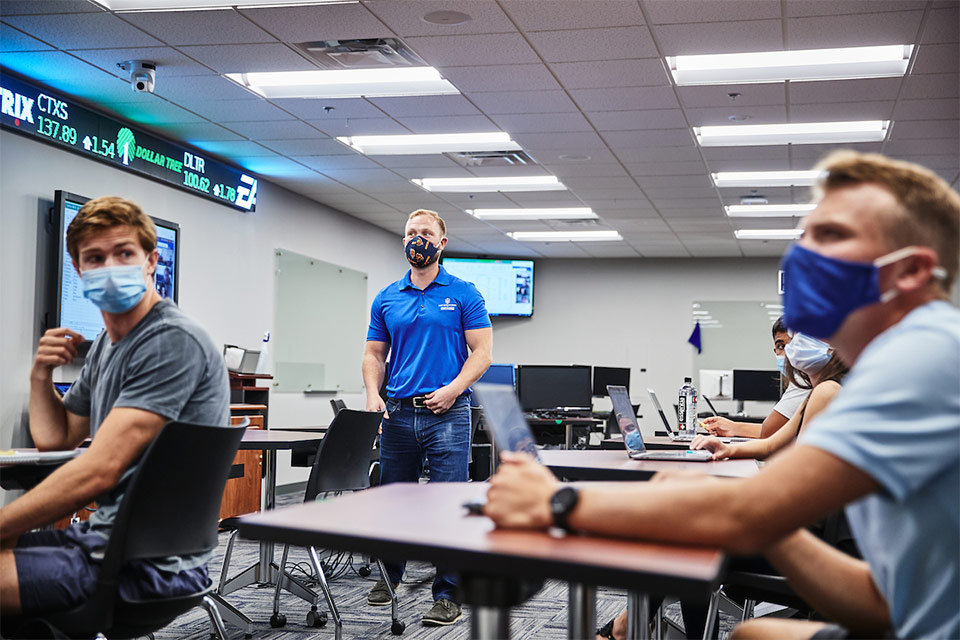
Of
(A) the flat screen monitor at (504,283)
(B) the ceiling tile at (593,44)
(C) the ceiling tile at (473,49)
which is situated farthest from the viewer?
(A) the flat screen monitor at (504,283)

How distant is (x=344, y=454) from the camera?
3.65 m

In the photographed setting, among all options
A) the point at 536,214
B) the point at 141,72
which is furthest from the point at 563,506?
the point at 536,214

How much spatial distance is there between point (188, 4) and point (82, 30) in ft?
2.32

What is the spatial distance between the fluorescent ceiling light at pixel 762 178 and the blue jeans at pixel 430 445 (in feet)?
16.0

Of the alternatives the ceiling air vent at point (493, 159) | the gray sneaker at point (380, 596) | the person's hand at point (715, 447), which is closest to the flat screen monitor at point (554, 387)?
the ceiling air vent at point (493, 159)

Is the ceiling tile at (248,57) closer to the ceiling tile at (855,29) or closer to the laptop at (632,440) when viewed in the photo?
the ceiling tile at (855,29)

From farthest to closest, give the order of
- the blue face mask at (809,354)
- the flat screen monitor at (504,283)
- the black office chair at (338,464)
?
1. the flat screen monitor at (504,283)
2. the black office chair at (338,464)
3. the blue face mask at (809,354)

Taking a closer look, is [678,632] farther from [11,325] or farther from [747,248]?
[747,248]

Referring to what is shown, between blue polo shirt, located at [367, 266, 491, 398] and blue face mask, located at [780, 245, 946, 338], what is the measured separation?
2.45m

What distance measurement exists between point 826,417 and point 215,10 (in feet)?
13.5

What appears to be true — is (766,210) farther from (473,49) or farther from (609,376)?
(473,49)

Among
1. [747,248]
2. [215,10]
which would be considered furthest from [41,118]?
[747,248]

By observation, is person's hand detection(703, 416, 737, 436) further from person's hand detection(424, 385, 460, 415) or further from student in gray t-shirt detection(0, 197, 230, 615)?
student in gray t-shirt detection(0, 197, 230, 615)

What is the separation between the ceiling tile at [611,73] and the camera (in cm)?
513
